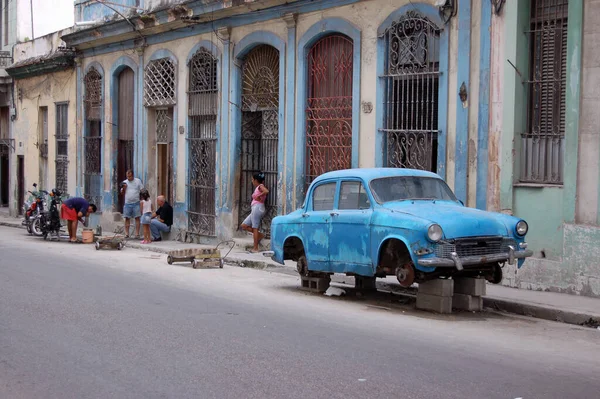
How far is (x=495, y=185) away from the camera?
43.3 ft

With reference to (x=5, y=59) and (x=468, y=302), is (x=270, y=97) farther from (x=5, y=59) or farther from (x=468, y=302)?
(x=5, y=59)

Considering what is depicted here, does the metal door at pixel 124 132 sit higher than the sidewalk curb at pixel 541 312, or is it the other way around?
the metal door at pixel 124 132

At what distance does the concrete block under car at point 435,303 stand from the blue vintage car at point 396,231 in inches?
9.4

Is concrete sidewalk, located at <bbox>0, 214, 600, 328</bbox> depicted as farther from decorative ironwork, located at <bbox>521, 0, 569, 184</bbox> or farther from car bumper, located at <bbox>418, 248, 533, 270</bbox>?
decorative ironwork, located at <bbox>521, 0, 569, 184</bbox>

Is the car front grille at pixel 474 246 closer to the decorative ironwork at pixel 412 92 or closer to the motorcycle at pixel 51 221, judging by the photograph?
the decorative ironwork at pixel 412 92

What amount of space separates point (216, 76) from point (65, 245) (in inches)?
213

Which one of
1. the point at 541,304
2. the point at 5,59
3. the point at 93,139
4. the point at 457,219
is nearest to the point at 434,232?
the point at 457,219

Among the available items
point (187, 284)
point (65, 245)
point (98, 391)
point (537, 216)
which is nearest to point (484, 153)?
point (537, 216)

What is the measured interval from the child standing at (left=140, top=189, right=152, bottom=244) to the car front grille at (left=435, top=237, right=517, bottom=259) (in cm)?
1256

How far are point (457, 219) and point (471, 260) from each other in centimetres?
50

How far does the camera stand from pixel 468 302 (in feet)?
34.6

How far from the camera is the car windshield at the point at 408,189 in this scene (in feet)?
36.4

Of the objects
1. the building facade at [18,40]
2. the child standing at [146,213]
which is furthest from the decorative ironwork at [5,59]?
the child standing at [146,213]

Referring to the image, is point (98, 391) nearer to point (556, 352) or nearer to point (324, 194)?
point (556, 352)
